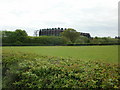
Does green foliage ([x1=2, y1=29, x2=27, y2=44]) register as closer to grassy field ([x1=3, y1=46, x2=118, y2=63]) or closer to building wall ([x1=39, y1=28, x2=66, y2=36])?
building wall ([x1=39, y1=28, x2=66, y2=36])

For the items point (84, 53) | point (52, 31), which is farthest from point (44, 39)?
point (84, 53)

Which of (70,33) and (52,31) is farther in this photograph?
(70,33)

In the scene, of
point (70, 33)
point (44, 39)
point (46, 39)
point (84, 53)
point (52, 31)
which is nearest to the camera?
point (84, 53)

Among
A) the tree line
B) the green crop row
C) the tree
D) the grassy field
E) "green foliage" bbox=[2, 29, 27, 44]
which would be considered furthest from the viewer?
"green foliage" bbox=[2, 29, 27, 44]

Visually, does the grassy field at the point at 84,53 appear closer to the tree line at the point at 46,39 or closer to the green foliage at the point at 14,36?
the tree line at the point at 46,39

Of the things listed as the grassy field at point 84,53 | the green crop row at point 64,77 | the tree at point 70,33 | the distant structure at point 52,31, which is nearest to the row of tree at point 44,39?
the tree at point 70,33

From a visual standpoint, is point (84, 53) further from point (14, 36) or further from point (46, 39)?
point (14, 36)

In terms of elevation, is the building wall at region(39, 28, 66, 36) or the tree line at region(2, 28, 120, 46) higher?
the building wall at region(39, 28, 66, 36)

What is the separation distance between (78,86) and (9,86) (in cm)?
136

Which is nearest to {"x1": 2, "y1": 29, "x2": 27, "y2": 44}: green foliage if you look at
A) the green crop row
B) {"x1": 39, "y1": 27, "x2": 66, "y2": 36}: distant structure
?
{"x1": 39, "y1": 27, "x2": 66, "y2": 36}: distant structure

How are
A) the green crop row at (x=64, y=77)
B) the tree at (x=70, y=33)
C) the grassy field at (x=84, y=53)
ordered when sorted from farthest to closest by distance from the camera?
the tree at (x=70, y=33), the grassy field at (x=84, y=53), the green crop row at (x=64, y=77)

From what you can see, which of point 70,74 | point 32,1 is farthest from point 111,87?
point 32,1

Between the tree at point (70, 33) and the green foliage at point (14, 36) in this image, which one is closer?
the tree at point (70, 33)

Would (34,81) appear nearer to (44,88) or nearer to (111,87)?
(44,88)
